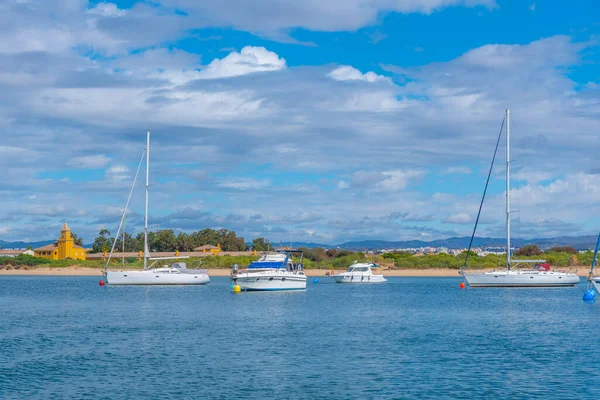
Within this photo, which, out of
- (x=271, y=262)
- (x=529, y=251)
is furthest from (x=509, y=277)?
(x=529, y=251)

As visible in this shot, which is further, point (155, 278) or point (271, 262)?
point (155, 278)

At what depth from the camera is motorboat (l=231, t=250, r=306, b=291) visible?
7469 centimetres

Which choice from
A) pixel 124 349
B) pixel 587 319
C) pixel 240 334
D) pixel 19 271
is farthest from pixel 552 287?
pixel 19 271

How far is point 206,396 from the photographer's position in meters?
25.5

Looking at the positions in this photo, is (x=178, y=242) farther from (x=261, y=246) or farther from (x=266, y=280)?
(x=266, y=280)

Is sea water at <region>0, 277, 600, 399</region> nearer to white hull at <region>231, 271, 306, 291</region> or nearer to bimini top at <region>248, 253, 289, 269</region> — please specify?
white hull at <region>231, 271, 306, 291</region>

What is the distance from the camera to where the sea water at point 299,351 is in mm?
26797

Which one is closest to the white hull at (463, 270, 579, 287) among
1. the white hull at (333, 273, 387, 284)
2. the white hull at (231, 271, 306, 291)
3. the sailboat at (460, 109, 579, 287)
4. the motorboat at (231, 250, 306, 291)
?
the sailboat at (460, 109, 579, 287)

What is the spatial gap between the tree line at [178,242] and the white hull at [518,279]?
4456 inches

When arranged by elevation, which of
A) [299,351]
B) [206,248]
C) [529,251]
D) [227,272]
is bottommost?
[299,351]

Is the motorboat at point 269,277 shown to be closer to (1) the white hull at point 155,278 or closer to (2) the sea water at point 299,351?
(2) the sea water at point 299,351

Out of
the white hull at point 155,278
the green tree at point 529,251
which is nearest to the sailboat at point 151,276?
the white hull at point 155,278

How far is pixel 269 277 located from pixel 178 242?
390ft

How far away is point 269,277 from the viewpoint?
7450cm
